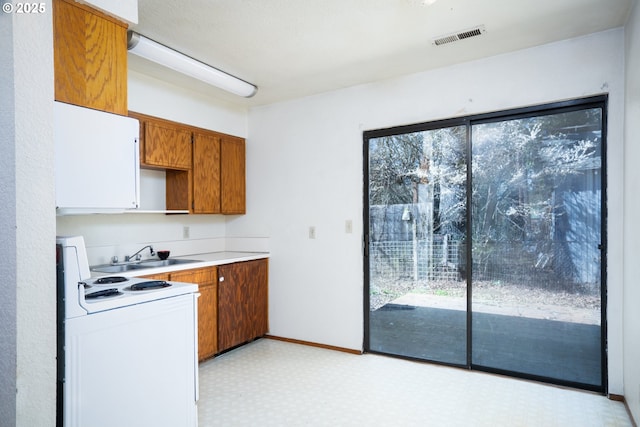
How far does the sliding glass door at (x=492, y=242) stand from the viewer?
284 cm

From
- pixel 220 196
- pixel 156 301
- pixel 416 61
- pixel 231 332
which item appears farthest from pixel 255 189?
pixel 156 301

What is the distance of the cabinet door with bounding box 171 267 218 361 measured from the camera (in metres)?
3.35

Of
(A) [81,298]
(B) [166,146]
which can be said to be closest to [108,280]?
(A) [81,298]

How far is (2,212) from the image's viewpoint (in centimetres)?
142

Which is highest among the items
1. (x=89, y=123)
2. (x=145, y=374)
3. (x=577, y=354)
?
(x=89, y=123)

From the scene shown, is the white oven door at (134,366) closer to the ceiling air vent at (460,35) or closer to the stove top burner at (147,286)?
the stove top burner at (147,286)

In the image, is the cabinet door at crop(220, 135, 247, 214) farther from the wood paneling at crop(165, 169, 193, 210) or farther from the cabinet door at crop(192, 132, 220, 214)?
the wood paneling at crop(165, 169, 193, 210)

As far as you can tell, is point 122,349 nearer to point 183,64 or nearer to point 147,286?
point 147,286

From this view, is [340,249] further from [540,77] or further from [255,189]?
[540,77]

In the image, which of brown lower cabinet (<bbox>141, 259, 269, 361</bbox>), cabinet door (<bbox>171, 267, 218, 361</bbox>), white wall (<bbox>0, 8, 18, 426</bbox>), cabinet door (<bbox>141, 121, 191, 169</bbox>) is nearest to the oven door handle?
white wall (<bbox>0, 8, 18, 426</bbox>)

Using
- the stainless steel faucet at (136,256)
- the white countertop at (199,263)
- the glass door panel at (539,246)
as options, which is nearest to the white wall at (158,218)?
the stainless steel faucet at (136,256)

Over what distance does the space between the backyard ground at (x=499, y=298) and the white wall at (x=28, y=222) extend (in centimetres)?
271

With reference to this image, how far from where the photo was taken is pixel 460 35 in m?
2.71

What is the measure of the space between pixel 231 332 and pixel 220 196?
138 centimetres
